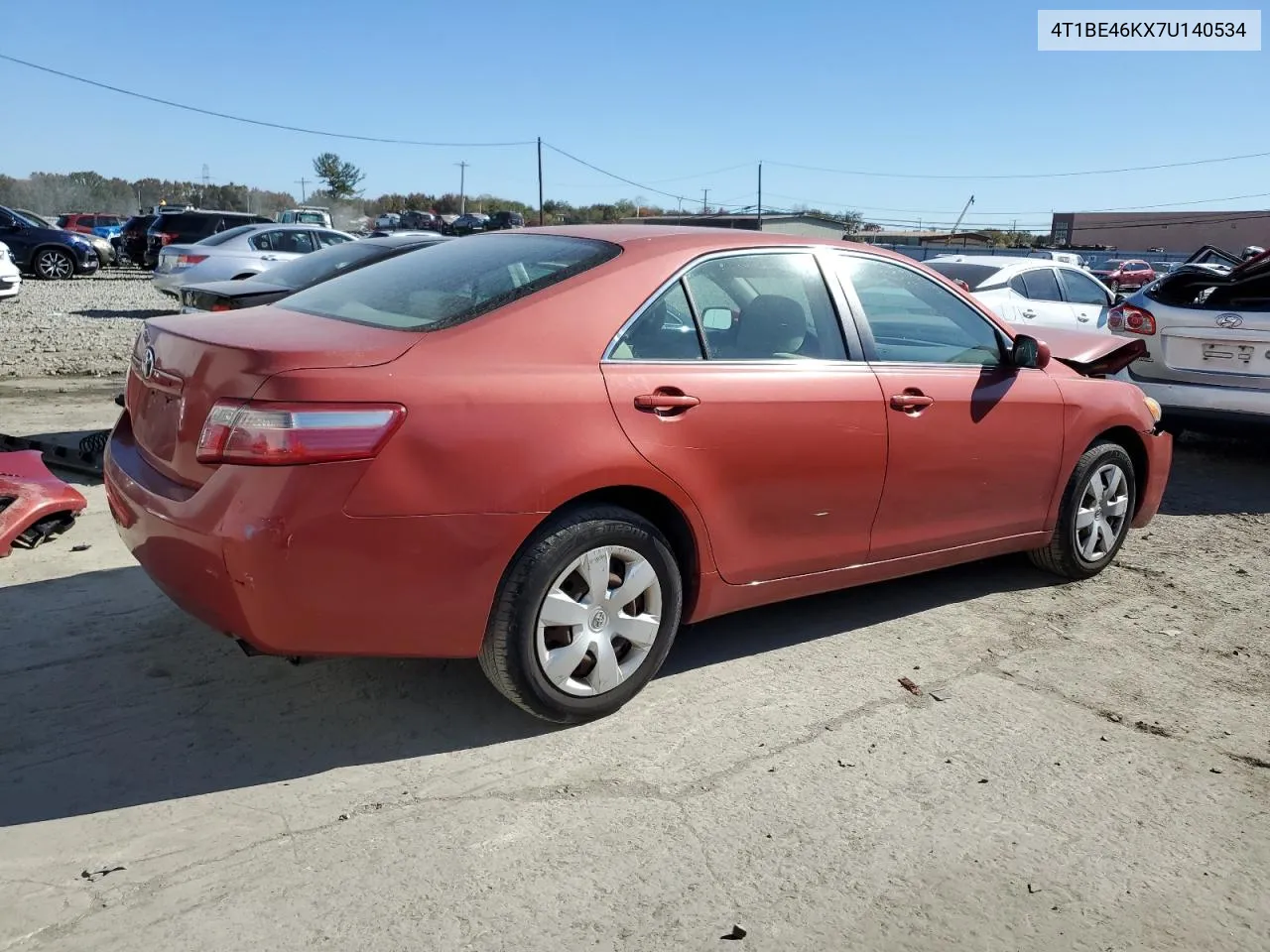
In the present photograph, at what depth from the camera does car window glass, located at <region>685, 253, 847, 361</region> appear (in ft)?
12.6

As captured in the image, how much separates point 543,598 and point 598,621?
25 centimetres

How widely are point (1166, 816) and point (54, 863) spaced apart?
10.2 ft

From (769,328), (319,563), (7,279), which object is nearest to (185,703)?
(319,563)

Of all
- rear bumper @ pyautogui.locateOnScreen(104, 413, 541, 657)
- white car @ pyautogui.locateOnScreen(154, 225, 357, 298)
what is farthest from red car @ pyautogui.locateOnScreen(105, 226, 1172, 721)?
white car @ pyautogui.locateOnScreen(154, 225, 357, 298)

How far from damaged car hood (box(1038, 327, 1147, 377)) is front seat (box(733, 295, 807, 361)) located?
72.2 inches

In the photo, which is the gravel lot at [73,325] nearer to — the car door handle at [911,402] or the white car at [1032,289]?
the white car at [1032,289]

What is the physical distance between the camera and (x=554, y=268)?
3686 millimetres

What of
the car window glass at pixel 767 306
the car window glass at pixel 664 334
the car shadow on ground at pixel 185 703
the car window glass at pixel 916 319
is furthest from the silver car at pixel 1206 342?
the car window glass at pixel 664 334

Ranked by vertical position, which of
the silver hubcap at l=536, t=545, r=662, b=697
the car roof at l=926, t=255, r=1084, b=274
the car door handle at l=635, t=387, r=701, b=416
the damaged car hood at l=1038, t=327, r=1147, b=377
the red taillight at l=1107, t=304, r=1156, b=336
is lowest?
the silver hubcap at l=536, t=545, r=662, b=697

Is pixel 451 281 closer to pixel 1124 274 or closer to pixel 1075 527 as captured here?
pixel 1075 527

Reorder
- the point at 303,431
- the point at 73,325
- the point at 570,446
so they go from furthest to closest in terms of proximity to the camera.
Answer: the point at 73,325, the point at 570,446, the point at 303,431

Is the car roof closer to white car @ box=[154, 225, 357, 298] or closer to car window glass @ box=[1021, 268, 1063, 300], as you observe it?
car window glass @ box=[1021, 268, 1063, 300]

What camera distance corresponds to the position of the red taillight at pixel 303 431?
291 cm

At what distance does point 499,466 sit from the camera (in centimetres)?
314
